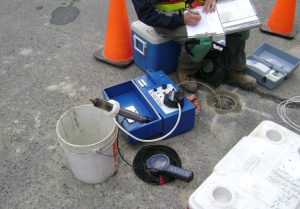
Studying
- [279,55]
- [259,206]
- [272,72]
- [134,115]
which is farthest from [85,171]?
[279,55]

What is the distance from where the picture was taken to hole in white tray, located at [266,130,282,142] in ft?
5.12

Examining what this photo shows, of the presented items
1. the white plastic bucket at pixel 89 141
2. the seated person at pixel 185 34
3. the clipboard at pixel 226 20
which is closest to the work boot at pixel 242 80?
the seated person at pixel 185 34

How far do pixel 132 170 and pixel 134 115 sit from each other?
0.36 m

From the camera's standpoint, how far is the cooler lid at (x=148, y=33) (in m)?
2.37

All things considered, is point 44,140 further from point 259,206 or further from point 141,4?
point 259,206

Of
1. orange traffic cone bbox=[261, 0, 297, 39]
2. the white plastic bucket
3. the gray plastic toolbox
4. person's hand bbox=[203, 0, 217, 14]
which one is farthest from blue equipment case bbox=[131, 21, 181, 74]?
orange traffic cone bbox=[261, 0, 297, 39]

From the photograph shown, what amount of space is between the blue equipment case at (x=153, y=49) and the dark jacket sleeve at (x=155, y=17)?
7.0 inches

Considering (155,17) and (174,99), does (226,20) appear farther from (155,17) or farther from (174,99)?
(174,99)

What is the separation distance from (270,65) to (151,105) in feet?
3.92

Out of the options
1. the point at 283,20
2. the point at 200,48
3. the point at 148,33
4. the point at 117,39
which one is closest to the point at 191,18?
the point at 200,48

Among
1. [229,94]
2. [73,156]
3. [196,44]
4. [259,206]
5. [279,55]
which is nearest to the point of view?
[259,206]

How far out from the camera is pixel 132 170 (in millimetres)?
1901

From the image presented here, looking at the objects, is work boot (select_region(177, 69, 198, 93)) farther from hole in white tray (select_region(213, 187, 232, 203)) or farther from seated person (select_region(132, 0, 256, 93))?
hole in white tray (select_region(213, 187, 232, 203))

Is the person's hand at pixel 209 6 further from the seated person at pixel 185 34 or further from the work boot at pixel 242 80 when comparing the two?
the work boot at pixel 242 80
